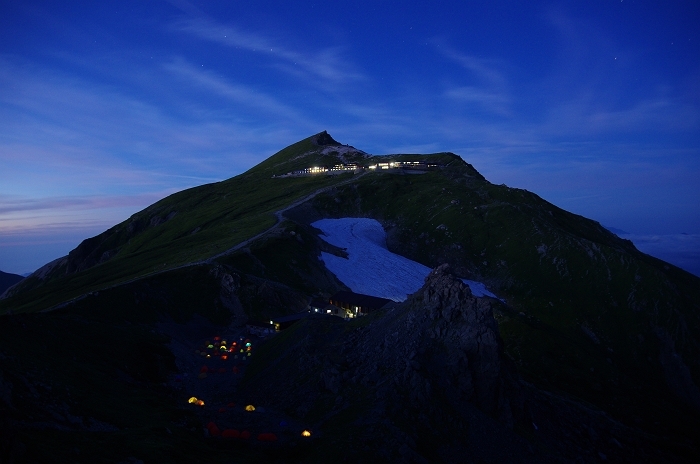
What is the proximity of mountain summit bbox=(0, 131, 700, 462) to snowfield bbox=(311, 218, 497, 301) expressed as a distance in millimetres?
3508

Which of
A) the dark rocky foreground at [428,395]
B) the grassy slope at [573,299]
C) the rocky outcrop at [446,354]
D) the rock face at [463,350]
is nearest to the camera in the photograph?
the dark rocky foreground at [428,395]

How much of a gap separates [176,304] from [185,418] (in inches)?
2266

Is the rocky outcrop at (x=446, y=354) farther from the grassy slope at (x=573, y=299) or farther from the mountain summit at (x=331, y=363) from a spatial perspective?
the grassy slope at (x=573, y=299)

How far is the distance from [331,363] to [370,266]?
91401 mm

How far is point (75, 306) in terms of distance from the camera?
89.9m

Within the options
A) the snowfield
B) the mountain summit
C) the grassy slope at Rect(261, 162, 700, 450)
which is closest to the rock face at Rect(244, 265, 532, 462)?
the mountain summit

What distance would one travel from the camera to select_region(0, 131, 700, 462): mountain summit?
46.0 meters

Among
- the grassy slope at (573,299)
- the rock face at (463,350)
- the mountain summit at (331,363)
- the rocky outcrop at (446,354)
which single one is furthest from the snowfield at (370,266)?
the rock face at (463,350)

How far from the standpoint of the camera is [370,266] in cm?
15238

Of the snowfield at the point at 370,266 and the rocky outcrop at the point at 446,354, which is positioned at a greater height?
the snowfield at the point at 370,266

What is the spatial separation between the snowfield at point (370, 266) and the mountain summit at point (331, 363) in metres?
3.51

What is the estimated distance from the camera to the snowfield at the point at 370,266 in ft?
452

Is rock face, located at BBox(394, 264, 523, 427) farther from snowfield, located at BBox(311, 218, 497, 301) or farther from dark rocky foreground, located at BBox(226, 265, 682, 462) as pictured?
snowfield, located at BBox(311, 218, 497, 301)

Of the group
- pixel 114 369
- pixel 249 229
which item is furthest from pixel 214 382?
pixel 249 229
